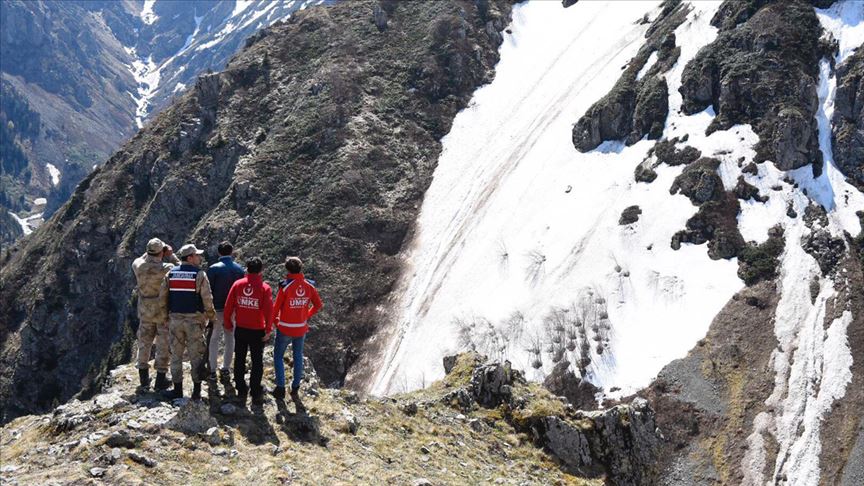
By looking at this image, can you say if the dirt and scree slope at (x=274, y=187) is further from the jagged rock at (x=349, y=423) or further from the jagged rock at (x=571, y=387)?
the jagged rock at (x=349, y=423)

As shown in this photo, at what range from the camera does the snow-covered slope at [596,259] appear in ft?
194

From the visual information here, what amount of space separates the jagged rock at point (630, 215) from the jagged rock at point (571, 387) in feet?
66.5

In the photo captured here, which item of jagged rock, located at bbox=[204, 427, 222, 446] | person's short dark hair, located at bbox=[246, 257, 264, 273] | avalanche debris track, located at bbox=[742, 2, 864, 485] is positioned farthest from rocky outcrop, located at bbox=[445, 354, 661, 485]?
avalanche debris track, located at bbox=[742, 2, 864, 485]

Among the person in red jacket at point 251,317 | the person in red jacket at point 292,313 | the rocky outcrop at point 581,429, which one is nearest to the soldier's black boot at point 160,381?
the person in red jacket at point 251,317

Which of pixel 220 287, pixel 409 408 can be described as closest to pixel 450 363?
pixel 409 408

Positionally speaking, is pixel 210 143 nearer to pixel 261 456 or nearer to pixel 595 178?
pixel 595 178

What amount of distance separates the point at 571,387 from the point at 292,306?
46.0 metres

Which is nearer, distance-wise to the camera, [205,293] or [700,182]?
[205,293]

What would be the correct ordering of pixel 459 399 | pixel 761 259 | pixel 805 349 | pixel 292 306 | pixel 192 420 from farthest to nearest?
pixel 761 259 < pixel 805 349 < pixel 459 399 < pixel 292 306 < pixel 192 420

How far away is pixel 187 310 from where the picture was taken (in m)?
16.6

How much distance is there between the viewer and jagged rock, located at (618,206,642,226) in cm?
7288

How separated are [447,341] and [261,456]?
5405 centimetres

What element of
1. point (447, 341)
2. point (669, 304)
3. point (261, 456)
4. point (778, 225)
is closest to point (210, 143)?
point (447, 341)

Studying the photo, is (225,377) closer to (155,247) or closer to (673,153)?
(155,247)
